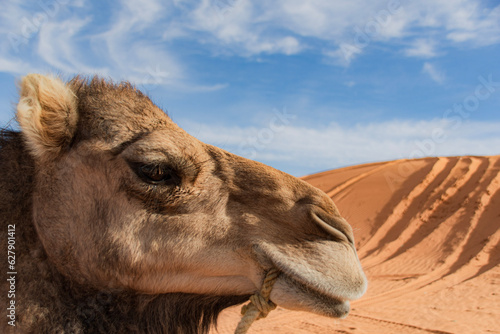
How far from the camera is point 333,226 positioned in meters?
2.24

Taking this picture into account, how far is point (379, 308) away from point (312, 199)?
349 inches

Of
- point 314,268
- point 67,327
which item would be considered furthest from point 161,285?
point 314,268

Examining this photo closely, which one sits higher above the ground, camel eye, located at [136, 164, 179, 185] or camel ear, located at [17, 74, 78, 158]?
camel ear, located at [17, 74, 78, 158]

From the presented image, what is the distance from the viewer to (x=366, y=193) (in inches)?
957

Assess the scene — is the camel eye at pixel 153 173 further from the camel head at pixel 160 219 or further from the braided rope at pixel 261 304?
the braided rope at pixel 261 304

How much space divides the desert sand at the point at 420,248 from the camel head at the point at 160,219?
139cm

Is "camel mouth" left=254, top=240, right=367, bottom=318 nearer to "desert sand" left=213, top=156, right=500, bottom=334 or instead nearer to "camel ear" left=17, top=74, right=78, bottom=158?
"camel ear" left=17, top=74, right=78, bottom=158

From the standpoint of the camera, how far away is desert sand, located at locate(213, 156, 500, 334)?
28.3ft

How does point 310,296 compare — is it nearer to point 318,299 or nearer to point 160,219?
point 318,299

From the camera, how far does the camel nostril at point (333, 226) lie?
2.19 m

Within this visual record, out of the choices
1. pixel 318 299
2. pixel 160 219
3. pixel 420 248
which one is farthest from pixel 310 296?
pixel 420 248

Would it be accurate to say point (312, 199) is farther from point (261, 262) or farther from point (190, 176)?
point (190, 176)

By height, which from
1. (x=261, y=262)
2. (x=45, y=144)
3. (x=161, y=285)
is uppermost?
(x=45, y=144)

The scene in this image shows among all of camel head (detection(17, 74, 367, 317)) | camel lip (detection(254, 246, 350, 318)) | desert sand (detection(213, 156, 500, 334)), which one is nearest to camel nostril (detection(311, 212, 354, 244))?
camel head (detection(17, 74, 367, 317))
